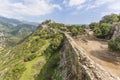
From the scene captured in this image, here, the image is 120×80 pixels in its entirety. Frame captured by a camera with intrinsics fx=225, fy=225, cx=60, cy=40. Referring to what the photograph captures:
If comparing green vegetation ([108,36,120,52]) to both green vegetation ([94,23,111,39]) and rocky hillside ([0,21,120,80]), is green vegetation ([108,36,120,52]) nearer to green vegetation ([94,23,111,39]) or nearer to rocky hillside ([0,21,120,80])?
rocky hillside ([0,21,120,80])

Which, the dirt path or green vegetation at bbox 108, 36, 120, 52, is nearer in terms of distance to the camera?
the dirt path

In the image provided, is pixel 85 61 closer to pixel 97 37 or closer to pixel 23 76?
pixel 97 37

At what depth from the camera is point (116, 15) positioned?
152 metres

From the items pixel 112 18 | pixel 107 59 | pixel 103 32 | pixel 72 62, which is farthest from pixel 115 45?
pixel 112 18

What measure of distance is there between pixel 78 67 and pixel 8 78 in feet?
258

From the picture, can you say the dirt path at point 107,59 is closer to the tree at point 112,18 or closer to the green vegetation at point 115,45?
the green vegetation at point 115,45

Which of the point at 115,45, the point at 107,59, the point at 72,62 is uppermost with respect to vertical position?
the point at 115,45

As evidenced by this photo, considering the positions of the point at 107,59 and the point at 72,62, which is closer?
the point at 72,62

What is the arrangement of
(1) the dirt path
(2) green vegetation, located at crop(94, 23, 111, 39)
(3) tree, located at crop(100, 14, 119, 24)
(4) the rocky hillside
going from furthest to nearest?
(3) tree, located at crop(100, 14, 119, 24), (2) green vegetation, located at crop(94, 23, 111, 39), (1) the dirt path, (4) the rocky hillside

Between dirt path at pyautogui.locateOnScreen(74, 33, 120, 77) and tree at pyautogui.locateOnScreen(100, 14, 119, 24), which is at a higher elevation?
tree at pyautogui.locateOnScreen(100, 14, 119, 24)

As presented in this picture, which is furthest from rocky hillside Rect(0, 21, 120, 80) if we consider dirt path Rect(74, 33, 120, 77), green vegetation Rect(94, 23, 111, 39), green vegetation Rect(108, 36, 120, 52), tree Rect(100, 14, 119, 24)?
tree Rect(100, 14, 119, 24)

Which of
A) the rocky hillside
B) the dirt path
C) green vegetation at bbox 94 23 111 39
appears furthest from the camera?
green vegetation at bbox 94 23 111 39

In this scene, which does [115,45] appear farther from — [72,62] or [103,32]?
[103,32]

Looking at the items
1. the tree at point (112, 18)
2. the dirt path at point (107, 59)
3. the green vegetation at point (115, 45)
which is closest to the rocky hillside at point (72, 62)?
the dirt path at point (107, 59)
